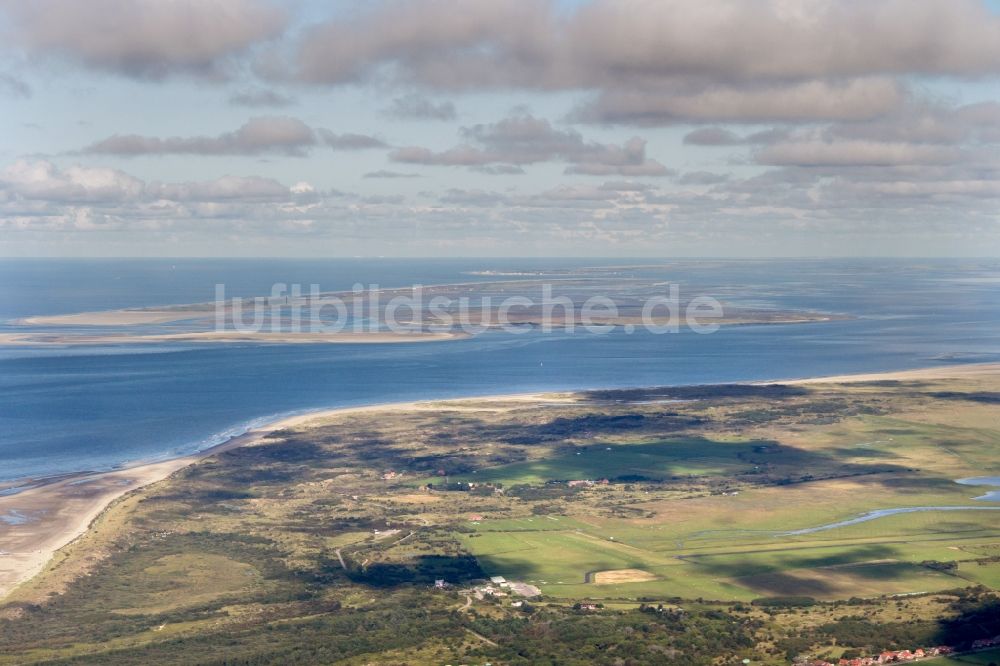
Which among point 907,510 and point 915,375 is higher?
point 915,375

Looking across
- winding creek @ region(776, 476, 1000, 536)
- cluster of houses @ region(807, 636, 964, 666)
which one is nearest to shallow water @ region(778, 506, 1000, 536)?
winding creek @ region(776, 476, 1000, 536)

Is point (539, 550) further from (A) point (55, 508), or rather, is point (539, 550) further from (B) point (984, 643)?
(A) point (55, 508)

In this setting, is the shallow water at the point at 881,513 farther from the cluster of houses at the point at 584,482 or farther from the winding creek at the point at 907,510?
the cluster of houses at the point at 584,482

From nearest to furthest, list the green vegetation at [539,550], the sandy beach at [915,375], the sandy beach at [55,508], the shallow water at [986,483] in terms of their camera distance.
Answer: the green vegetation at [539,550], the sandy beach at [55,508], the shallow water at [986,483], the sandy beach at [915,375]

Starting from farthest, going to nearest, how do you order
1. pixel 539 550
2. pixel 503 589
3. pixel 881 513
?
pixel 881 513 < pixel 539 550 < pixel 503 589

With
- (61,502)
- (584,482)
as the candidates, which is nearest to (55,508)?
(61,502)

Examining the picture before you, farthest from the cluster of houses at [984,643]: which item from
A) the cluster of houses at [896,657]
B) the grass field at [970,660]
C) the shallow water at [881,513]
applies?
the shallow water at [881,513]

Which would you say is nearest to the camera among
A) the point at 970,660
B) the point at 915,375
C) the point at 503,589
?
the point at 970,660

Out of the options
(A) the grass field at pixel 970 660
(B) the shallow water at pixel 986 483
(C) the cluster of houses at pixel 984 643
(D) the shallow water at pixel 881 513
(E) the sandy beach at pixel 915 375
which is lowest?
(A) the grass field at pixel 970 660

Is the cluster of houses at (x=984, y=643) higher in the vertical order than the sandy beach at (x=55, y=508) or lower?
lower

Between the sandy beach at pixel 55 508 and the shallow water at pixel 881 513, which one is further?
the shallow water at pixel 881 513

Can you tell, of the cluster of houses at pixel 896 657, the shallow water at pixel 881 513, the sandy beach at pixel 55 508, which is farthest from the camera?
the shallow water at pixel 881 513
